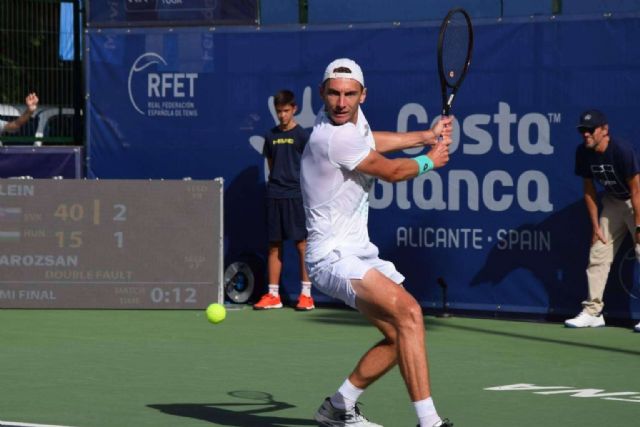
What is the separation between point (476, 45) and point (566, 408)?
543 centimetres

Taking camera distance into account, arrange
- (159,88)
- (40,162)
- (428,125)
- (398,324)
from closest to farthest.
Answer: (398,324), (428,125), (159,88), (40,162)

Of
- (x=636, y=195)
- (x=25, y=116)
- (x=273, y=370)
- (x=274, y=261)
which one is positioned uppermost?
(x=25, y=116)

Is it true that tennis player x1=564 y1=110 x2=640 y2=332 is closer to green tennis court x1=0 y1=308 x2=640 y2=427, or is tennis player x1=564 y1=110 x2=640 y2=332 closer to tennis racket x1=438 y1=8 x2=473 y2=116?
green tennis court x1=0 y1=308 x2=640 y2=427

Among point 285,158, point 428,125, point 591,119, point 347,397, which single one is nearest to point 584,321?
point 591,119

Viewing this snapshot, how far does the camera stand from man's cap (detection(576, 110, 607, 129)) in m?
11.8

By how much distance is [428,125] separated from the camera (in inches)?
524

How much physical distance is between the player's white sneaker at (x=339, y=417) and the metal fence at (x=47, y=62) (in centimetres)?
842

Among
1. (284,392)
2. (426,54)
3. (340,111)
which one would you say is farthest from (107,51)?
(340,111)

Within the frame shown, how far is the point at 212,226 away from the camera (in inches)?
533

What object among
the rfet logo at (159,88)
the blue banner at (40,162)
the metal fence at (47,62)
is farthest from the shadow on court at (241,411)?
the metal fence at (47,62)

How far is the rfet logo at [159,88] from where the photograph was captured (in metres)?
14.4

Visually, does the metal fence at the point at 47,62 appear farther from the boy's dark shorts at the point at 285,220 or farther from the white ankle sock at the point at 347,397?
the white ankle sock at the point at 347,397

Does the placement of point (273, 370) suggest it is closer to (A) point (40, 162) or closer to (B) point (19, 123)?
(A) point (40, 162)

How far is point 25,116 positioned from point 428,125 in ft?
14.0
